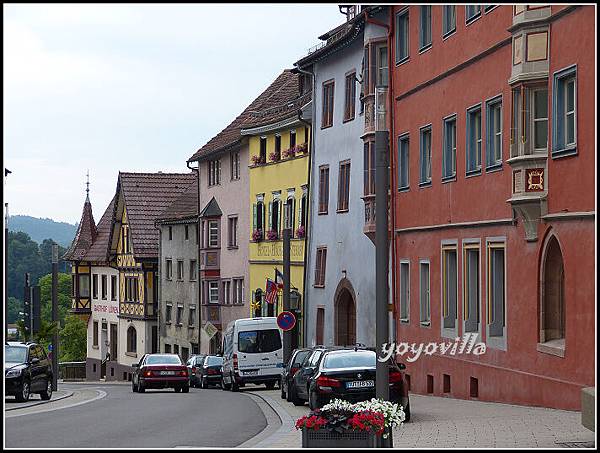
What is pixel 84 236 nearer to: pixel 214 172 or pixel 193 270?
pixel 193 270

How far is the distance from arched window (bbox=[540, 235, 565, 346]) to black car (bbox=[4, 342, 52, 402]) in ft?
46.0

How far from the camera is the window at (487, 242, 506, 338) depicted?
29469 mm

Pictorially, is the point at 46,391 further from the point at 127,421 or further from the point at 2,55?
the point at 2,55

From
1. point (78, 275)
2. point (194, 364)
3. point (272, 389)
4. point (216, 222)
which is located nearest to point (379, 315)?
point (272, 389)

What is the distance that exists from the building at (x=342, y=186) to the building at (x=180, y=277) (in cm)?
2295

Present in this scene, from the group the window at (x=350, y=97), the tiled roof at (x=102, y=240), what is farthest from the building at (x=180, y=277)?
the window at (x=350, y=97)

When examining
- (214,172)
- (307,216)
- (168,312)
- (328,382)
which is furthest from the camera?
(168,312)

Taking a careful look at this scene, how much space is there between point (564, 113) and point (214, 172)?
4672 centimetres

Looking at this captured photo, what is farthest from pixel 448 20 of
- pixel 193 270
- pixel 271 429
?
pixel 193 270

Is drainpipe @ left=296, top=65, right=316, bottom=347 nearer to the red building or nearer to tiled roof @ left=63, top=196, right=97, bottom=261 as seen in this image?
the red building

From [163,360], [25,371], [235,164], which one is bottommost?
[163,360]

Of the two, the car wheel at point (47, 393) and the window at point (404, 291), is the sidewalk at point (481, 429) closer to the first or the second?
the window at point (404, 291)

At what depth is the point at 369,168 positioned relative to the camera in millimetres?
40688

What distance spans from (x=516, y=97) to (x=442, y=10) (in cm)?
697
